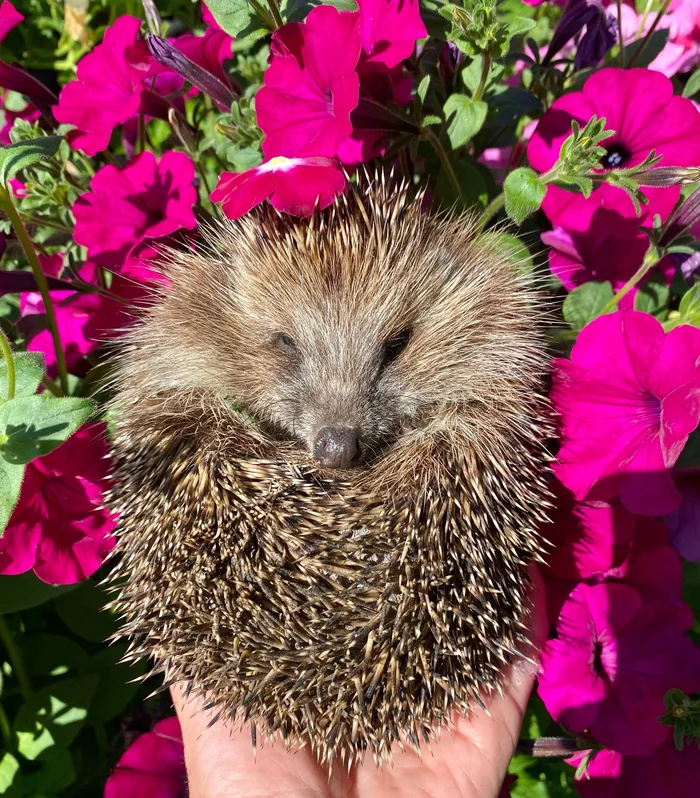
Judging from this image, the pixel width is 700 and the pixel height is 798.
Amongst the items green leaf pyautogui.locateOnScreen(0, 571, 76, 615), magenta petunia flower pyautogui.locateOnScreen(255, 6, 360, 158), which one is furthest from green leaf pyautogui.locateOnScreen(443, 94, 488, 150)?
green leaf pyautogui.locateOnScreen(0, 571, 76, 615)

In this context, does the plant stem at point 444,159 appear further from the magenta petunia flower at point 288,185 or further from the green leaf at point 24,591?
the green leaf at point 24,591

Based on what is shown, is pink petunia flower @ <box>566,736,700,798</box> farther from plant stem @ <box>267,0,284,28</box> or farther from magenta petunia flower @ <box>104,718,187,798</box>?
plant stem @ <box>267,0,284,28</box>

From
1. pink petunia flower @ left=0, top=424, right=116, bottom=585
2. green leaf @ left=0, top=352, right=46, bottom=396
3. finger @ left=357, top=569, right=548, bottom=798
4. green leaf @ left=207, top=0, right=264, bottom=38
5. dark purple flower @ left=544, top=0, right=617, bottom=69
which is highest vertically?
dark purple flower @ left=544, top=0, right=617, bottom=69

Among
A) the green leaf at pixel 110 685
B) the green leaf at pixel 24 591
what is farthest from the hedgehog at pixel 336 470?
the green leaf at pixel 110 685

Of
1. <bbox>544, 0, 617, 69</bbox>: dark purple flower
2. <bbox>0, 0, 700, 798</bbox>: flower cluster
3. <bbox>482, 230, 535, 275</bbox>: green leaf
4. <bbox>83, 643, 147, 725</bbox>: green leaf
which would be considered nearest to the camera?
<bbox>0, 0, 700, 798</bbox>: flower cluster

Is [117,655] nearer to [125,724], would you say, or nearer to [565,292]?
[125,724]

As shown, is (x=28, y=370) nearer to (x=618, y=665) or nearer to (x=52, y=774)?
(x=52, y=774)

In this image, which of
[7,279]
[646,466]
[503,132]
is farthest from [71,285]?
[646,466]
